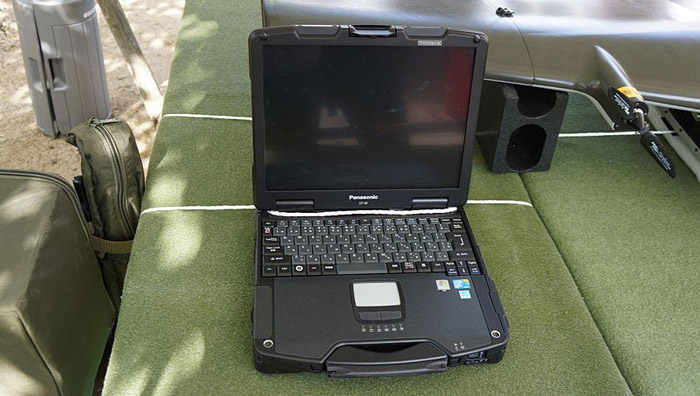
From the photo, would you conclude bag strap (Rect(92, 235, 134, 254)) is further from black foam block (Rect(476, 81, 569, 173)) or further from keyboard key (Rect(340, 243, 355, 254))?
black foam block (Rect(476, 81, 569, 173))

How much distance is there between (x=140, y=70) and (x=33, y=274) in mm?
1278

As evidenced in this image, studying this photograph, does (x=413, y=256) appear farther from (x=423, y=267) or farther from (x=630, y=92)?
(x=630, y=92)

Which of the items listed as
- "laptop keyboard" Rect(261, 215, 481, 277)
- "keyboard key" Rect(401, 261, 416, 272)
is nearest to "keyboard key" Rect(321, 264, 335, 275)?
"laptop keyboard" Rect(261, 215, 481, 277)

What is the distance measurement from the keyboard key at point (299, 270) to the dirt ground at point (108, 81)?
59.2 inches

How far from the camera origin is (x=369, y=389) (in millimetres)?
865

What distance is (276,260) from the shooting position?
0.96 meters

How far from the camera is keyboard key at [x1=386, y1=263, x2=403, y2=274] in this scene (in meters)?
0.96

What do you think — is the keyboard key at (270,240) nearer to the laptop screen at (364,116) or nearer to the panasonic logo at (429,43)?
the laptop screen at (364,116)

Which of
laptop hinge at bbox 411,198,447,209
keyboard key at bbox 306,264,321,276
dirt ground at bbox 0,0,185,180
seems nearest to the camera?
keyboard key at bbox 306,264,321,276

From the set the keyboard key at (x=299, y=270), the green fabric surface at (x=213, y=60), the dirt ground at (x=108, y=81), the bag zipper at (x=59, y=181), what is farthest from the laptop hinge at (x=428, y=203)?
the dirt ground at (x=108, y=81)

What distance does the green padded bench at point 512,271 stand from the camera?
88 centimetres

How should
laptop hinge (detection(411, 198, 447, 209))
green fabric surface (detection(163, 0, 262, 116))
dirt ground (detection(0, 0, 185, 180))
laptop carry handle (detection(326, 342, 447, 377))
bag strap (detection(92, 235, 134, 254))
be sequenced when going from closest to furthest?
1. laptop carry handle (detection(326, 342, 447, 377))
2. laptop hinge (detection(411, 198, 447, 209))
3. bag strap (detection(92, 235, 134, 254))
4. green fabric surface (detection(163, 0, 262, 116))
5. dirt ground (detection(0, 0, 185, 180))

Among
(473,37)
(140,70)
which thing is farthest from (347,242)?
(140,70)

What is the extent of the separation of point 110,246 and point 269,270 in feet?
1.62
